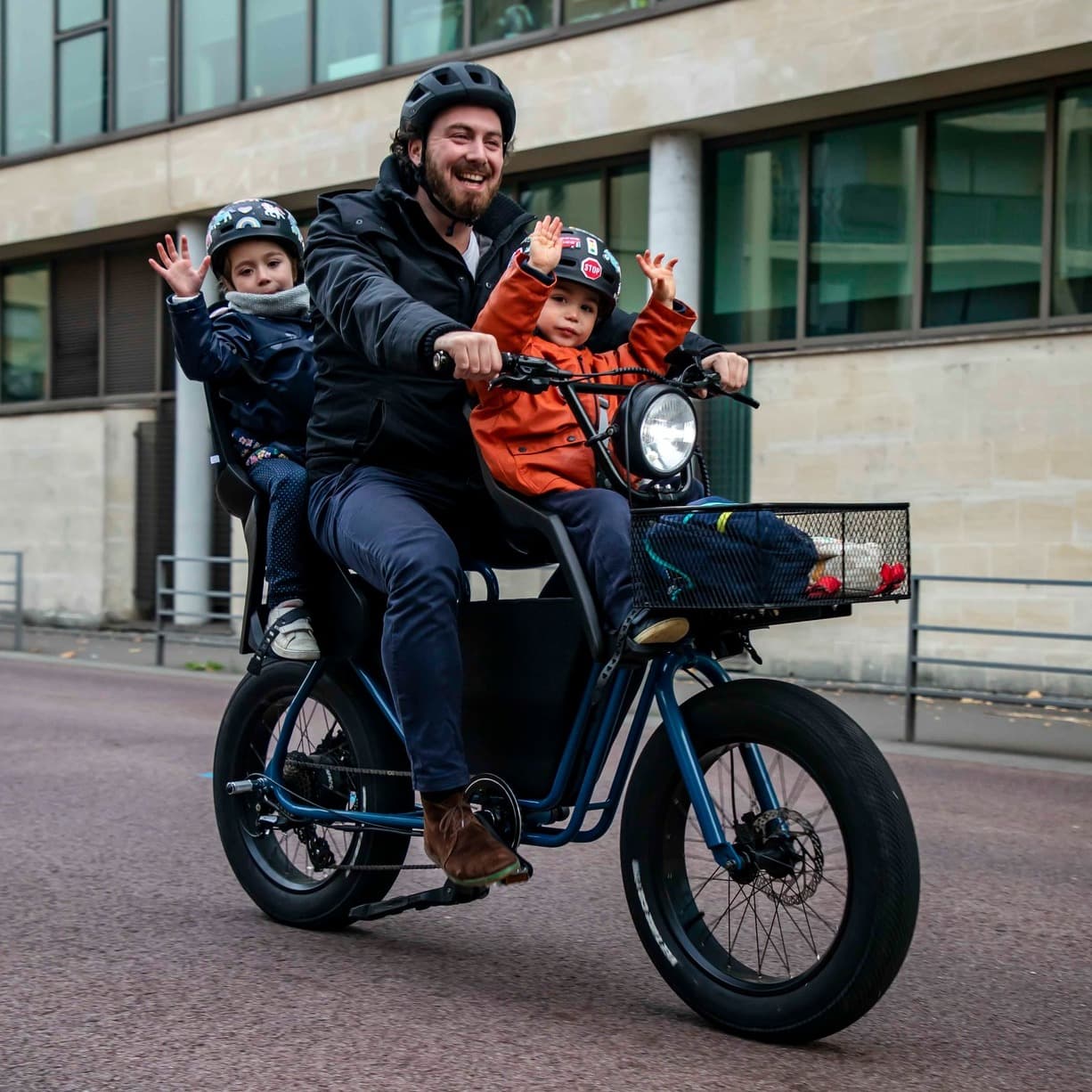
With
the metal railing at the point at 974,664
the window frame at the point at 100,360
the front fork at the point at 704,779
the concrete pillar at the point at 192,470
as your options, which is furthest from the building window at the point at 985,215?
the front fork at the point at 704,779

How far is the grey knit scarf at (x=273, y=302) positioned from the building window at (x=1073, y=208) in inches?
366

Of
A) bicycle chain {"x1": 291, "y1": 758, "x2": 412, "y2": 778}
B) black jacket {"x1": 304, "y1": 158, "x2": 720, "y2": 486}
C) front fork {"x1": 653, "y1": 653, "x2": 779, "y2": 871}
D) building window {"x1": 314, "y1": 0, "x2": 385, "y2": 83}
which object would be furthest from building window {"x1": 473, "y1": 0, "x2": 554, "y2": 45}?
front fork {"x1": 653, "y1": 653, "x2": 779, "y2": 871}

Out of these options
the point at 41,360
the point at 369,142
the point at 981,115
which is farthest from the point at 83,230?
the point at 981,115

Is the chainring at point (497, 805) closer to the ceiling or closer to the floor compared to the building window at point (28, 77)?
closer to the floor

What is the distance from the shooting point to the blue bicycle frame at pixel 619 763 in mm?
3674

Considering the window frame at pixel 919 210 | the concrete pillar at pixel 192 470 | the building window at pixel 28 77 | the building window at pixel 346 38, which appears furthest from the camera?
the building window at pixel 28 77

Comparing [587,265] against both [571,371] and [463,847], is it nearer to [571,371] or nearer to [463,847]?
[571,371]

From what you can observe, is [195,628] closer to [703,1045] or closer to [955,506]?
[955,506]

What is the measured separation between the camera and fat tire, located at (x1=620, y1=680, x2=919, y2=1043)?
11.1 feet

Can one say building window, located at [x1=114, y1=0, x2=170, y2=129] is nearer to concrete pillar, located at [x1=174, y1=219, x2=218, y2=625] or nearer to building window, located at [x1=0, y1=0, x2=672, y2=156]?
building window, located at [x1=0, y1=0, x2=672, y2=156]

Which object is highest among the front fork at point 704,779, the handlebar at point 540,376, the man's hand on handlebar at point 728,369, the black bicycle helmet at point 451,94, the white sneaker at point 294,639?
the black bicycle helmet at point 451,94

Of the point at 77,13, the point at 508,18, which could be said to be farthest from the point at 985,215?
the point at 77,13

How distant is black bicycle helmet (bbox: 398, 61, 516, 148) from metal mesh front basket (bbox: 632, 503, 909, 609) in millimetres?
1336

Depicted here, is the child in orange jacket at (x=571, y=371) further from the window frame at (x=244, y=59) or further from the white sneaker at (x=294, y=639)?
the window frame at (x=244, y=59)
